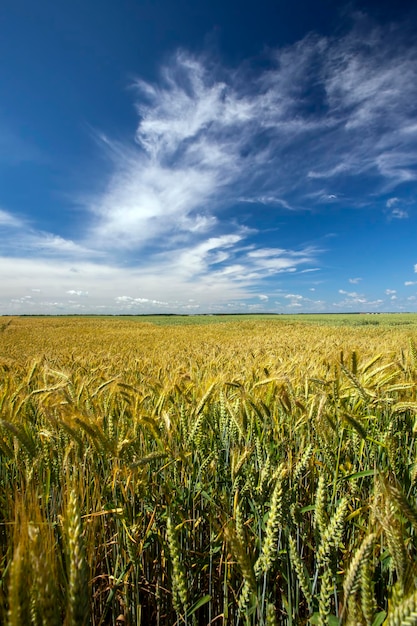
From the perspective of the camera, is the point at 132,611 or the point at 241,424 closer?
the point at 132,611

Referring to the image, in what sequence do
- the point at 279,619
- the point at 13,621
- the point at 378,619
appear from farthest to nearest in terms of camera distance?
1. the point at 279,619
2. the point at 378,619
3. the point at 13,621

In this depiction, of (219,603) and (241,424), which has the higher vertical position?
(241,424)

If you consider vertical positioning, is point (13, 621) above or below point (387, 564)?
above

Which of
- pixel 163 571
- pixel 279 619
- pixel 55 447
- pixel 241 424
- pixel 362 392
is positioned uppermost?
pixel 362 392

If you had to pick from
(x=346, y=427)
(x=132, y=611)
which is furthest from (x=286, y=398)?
(x=132, y=611)

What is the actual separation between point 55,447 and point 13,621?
1244mm

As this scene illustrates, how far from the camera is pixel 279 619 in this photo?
4.70ft

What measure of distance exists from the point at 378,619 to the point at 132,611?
86 cm

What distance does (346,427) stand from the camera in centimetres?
211

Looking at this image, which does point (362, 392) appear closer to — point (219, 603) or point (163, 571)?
point (219, 603)

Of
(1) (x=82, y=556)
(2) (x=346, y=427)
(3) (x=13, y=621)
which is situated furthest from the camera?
(2) (x=346, y=427)

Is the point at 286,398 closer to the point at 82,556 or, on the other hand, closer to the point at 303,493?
the point at 303,493

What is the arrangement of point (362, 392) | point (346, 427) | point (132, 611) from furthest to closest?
point (346, 427) < point (362, 392) < point (132, 611)

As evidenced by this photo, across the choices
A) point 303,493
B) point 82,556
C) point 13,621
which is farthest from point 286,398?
point 13,621
